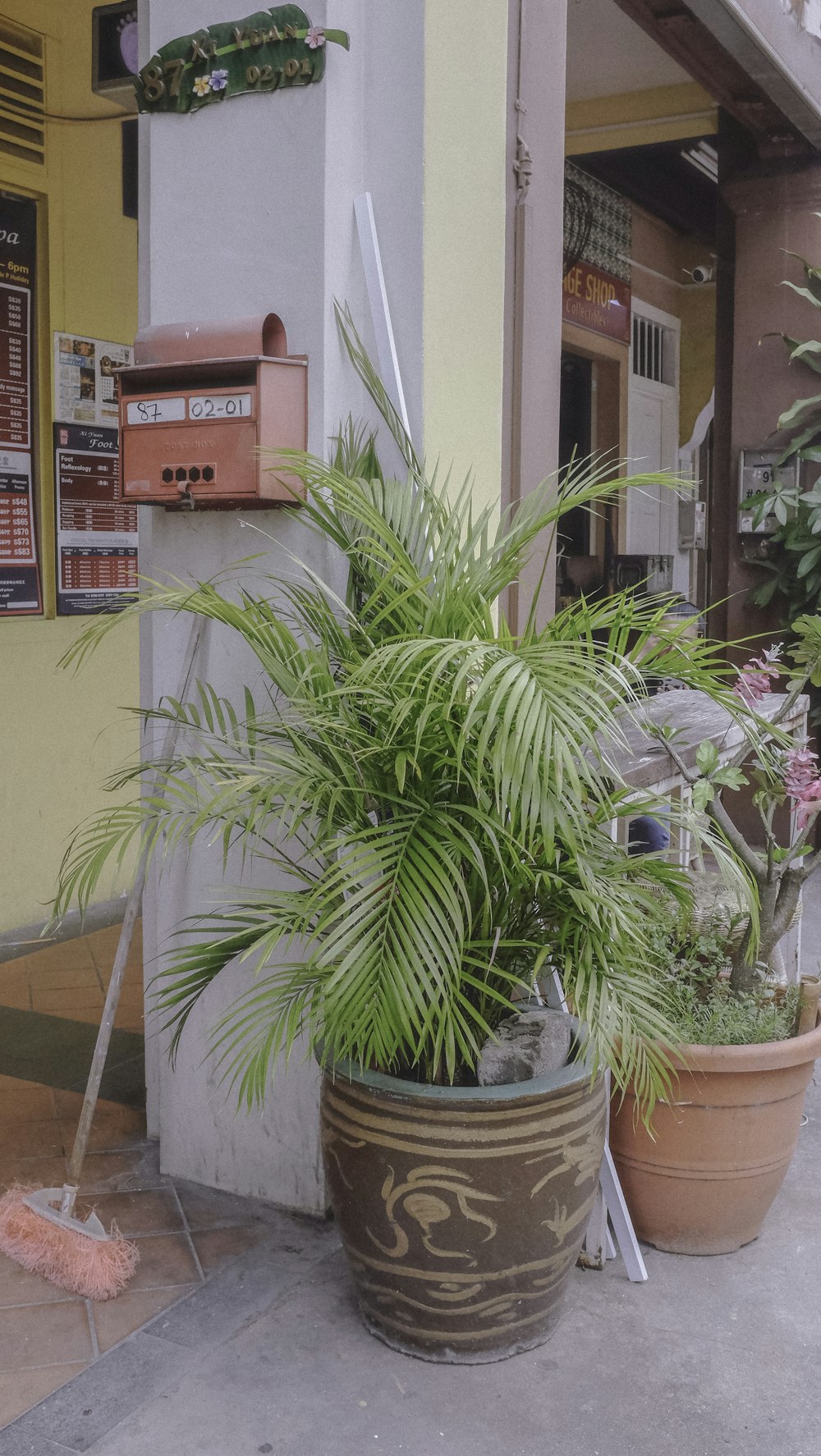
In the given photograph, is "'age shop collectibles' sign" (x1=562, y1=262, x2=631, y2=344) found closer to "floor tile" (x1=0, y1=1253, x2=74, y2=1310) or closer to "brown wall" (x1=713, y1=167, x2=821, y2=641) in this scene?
"brown wall" (x1=713, y1=167, x2=821, y2=641)

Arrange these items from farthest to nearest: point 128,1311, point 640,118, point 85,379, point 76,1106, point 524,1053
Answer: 1. point 640,118
2. point 85,379
3. point 76,1106
4. point 128,1311
5. point 524,1053

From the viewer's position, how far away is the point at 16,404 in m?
4.50

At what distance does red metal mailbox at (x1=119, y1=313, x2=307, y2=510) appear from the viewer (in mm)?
2543

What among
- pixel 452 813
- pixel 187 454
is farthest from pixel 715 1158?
pixel 187 454

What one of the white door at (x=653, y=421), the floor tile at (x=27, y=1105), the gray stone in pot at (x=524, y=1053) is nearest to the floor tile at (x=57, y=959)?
the floor tile at (x=27, y=1105)

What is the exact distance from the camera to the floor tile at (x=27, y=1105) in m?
3.27

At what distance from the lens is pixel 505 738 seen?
1.87 meters

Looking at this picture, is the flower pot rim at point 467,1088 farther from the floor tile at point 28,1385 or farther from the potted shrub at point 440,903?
the floor tile at point 28,1385

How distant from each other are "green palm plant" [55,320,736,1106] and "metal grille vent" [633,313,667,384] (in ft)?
22.1

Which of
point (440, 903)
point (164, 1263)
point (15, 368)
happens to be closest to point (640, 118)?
point (15, 368)

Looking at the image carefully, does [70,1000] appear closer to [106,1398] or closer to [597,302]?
[106,1398]

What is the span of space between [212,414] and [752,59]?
3.52 meters

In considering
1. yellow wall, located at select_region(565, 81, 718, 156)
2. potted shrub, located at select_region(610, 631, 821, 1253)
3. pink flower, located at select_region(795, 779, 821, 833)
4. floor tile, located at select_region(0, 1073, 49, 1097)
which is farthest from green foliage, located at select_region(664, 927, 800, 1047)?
yellow wall, located at select_region(565, 81, 718, 156)

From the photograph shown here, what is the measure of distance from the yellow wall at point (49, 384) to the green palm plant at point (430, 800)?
7.34 feet
